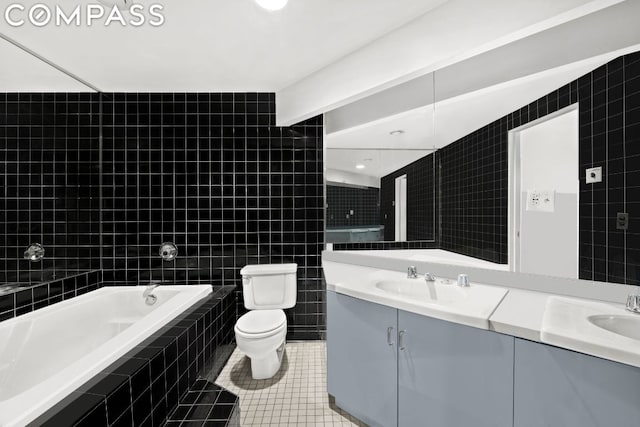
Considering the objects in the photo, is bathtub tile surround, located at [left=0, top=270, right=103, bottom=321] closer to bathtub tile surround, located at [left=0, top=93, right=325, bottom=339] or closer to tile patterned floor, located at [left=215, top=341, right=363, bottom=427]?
bathtub tile surround, located at [left=0, top=93, right=325, bottom=339]

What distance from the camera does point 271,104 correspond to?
2.65 meters

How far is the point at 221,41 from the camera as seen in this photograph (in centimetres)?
186

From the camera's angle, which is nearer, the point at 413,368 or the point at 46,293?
the point at 413,368

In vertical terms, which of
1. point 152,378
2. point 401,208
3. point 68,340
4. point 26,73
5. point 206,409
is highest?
point 26,73

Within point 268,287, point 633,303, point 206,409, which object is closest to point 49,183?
point 268,287

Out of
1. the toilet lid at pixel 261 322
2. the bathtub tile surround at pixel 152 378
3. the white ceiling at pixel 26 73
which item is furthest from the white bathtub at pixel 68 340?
the white ceiling at pixel 26 73

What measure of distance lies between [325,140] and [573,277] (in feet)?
6.34

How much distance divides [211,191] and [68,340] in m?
1.47

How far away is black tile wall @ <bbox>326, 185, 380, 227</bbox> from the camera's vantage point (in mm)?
2365

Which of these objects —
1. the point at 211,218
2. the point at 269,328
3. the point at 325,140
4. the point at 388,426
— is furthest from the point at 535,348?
the point at 211,218

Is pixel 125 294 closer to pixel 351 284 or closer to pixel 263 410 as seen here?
pixel 263 410

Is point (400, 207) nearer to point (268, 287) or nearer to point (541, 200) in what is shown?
point (541, 200)

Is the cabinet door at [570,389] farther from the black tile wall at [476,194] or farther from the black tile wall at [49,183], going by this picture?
the black tile wall at [49,183]

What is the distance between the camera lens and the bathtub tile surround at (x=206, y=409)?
1.36 metres
